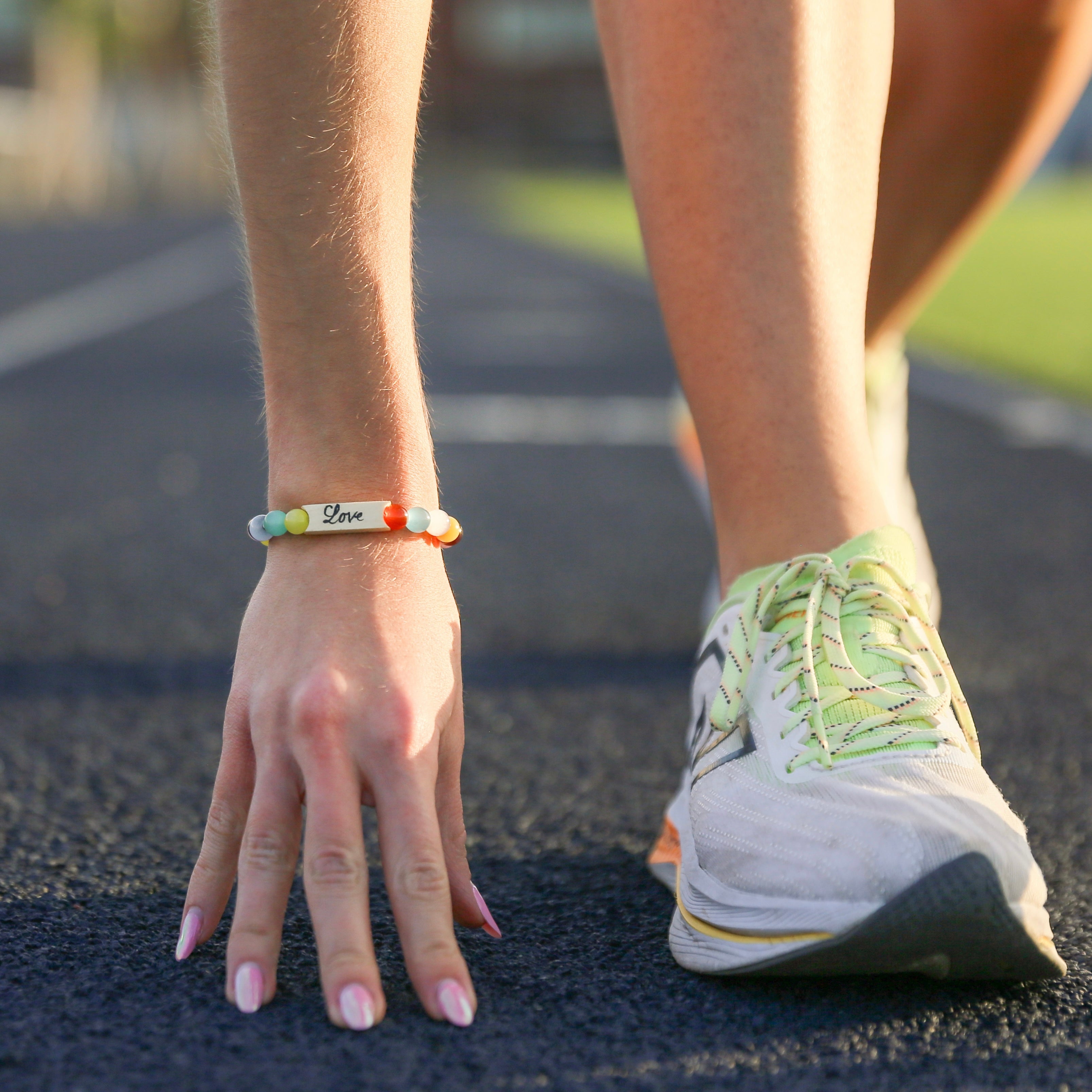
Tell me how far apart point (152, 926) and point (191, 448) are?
2329 millimetres

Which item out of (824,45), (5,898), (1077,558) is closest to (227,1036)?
(5,898)

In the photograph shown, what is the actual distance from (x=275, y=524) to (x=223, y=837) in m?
0.21

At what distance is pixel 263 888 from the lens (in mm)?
811

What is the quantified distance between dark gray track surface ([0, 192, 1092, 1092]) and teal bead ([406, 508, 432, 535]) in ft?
0.93

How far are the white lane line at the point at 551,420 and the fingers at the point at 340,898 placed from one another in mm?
2518

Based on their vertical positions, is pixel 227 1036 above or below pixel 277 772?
below

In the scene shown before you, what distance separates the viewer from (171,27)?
1340 inches

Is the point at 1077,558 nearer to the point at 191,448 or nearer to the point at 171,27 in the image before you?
the point at 191,448

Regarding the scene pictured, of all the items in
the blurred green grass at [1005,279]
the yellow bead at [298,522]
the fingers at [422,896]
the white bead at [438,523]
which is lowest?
the blurred green grass at [1005,279]

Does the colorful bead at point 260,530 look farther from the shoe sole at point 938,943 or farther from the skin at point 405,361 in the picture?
the shoe sole at point 938,943

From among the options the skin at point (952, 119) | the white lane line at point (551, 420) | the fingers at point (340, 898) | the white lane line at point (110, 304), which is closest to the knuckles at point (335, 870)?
the fingers at point (340, 898)

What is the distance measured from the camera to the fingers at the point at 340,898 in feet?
2.58

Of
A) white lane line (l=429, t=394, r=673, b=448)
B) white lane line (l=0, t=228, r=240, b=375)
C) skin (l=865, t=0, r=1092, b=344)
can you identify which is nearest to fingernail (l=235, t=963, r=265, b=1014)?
skin (l=865, t=0, r=1092, b=344)

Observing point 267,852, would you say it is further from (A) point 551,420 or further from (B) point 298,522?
(A) point 551,420
